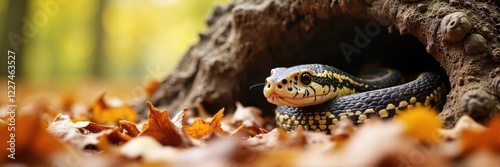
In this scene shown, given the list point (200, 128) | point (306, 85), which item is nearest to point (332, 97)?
point (306, 85)

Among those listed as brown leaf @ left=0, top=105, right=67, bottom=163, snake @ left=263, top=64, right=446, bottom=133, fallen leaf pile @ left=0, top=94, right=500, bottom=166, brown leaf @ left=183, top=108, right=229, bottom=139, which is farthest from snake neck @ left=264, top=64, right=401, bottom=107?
brown leaf @ left=0, top=105, right=67, bottom=163

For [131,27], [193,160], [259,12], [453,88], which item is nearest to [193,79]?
[259,12]

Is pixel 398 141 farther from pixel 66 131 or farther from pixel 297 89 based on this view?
pixel 66 131

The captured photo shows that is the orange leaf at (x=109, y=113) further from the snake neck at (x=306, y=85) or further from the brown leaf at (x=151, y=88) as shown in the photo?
the snake neck at (x=306, y=85)

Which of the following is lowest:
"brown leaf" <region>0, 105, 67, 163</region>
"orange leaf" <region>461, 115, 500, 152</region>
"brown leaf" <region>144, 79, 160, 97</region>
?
"orange leaf" <region>461, 115, 500, 152</region>

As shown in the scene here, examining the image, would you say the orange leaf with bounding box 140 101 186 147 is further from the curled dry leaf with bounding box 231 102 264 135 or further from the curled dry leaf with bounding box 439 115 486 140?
the curled dry leaf with bounding box 439 115 486 140

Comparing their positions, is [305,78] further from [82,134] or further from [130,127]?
[82,134]
